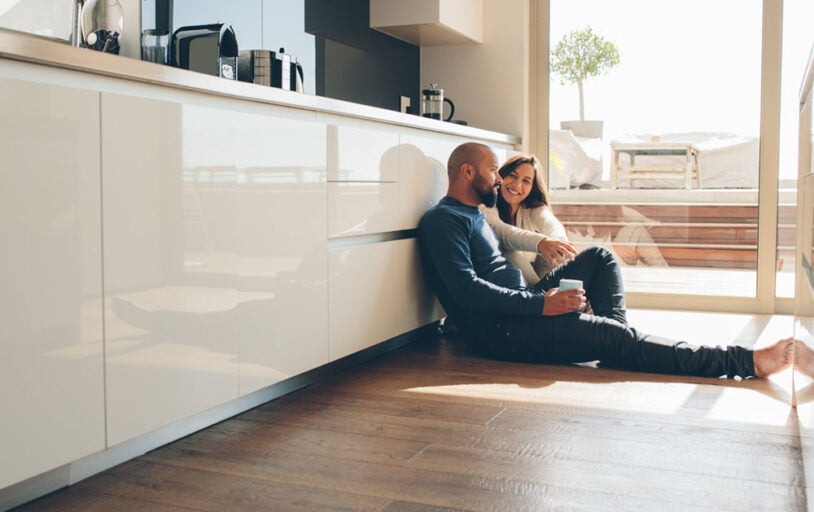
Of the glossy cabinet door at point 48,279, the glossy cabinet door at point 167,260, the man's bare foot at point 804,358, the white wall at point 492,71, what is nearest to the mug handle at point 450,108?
the white wall at point 492,71

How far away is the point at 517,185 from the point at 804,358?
2.12 meters

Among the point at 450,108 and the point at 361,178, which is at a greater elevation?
the point at 450,108

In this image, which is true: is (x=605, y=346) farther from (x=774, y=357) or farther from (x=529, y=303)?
(x=774, y=357)

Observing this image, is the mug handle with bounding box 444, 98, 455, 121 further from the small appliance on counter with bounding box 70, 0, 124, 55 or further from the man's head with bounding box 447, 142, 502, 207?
the small appliance on counter with bounding box 70, 0, 124, 55

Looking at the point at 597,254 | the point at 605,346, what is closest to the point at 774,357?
the point at 605,346

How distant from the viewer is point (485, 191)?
3523mm

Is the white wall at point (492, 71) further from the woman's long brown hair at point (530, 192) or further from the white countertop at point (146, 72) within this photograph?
the white countertop at point (146, 72)

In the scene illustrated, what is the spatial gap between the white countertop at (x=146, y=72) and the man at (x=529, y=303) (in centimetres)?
57

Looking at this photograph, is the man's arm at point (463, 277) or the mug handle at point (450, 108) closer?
the man's arm at point (463, 277)

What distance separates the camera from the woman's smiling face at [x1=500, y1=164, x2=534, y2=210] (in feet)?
12.9

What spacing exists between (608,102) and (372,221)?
86.9 inches

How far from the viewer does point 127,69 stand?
1842 millimetres

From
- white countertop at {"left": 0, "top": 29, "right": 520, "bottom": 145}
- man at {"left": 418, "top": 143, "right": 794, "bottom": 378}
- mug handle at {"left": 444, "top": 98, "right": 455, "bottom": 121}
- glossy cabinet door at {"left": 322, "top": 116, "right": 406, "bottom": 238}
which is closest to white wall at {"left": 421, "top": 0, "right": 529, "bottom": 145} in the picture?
mug handle at {"left": 444, "top": 98, "right": 455, "bottom": 121}

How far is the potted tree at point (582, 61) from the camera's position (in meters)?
4.78
